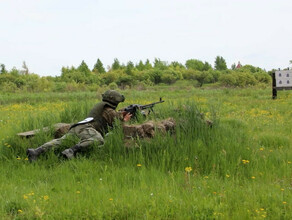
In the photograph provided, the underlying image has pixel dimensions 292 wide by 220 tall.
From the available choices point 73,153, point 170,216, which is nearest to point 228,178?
point 170,216

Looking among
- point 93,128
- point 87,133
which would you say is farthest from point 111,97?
point 87,133

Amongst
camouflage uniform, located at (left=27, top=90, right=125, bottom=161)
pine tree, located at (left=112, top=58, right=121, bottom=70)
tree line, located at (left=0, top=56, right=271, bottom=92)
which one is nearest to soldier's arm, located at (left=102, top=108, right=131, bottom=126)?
camouflage uniform, located at (left=27, top=90, right=125, bottom=161)

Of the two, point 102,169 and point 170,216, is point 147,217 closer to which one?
point 170,216

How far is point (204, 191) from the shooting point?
4242 millimetres

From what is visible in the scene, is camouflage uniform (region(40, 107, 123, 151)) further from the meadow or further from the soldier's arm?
the meadow

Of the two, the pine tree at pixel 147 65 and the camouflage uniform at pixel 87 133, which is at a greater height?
the pine tree at pixel 147 65

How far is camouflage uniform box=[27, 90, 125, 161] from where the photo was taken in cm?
607

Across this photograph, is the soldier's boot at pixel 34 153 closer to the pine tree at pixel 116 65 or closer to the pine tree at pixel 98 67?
the pine tree at pixel 98 67

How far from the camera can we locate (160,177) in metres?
4.86

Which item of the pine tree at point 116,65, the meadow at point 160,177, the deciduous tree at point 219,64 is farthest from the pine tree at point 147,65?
the meadow at point 160,177

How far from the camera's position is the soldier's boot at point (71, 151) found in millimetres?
Answer: 5912

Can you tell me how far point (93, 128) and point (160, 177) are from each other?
7.56ft

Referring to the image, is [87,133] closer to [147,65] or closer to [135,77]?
[135,77]

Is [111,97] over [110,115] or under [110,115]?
over
